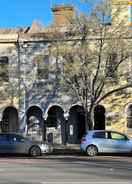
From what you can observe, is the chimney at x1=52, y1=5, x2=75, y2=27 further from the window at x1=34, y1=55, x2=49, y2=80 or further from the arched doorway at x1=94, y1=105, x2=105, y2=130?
the arched doorway at x1=94, y1=105, x2=105, y2=130

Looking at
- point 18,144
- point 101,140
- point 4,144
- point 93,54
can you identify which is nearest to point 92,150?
point 101,140

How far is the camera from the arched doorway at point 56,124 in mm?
40625

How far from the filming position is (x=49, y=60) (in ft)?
128

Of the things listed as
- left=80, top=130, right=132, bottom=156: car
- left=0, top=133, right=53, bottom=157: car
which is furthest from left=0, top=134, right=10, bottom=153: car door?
left=80, top=130, right=132, bottom=156: car

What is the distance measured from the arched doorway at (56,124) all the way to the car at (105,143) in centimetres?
920

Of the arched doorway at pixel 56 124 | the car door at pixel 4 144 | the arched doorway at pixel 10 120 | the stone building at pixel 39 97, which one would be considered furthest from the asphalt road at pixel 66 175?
the arched doorway at pixel 10 120

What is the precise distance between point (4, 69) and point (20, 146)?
10.3 metres

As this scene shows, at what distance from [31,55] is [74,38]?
5005 mm

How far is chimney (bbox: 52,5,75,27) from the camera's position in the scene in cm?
3538

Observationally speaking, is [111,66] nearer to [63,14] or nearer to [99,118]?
[63,14]

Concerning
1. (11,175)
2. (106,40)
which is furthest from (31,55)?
(11,175)

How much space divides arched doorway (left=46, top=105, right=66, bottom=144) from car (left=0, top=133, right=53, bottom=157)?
8888 millimetres

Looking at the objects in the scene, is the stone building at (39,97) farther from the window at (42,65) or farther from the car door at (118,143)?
the car door at (118,143)

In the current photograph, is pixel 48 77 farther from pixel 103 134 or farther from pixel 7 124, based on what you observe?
pixel 103 134
